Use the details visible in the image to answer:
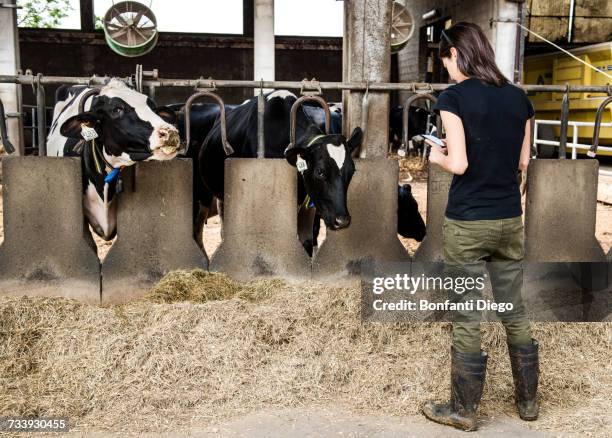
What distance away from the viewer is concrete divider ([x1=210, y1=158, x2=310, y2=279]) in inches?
194

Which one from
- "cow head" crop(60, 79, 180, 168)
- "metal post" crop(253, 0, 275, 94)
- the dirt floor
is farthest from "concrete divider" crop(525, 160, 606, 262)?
"metal post" crop(253, 0, 275, 94)

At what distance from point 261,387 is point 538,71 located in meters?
13.4

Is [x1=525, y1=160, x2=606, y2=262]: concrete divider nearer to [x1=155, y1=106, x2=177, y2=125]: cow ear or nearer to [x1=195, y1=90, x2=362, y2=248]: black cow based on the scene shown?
[x1=195, y1=90, x2=362, y2=248]: black cow

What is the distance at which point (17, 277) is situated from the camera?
4.75m

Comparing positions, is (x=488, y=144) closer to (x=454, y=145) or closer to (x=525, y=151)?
(x=454, y=145)

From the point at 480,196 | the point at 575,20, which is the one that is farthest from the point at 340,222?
the point at 575,20

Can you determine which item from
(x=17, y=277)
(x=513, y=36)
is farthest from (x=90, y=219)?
(x=513, y=36)

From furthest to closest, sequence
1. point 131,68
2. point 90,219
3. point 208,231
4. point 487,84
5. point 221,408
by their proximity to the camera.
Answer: point 131,68 < point 208,231 < point 90,219 < point 221,408 < point 487,84

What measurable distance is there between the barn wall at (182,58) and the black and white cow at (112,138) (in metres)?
14.7

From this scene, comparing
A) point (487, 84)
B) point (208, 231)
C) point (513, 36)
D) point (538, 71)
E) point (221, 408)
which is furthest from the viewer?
point (538, 71)

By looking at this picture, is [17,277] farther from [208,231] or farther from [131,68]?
[131,68]

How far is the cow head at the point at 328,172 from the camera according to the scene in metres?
4.66

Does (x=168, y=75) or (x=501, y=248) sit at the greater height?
(x=168, y=75)

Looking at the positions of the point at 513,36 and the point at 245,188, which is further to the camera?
the point at 513,36
